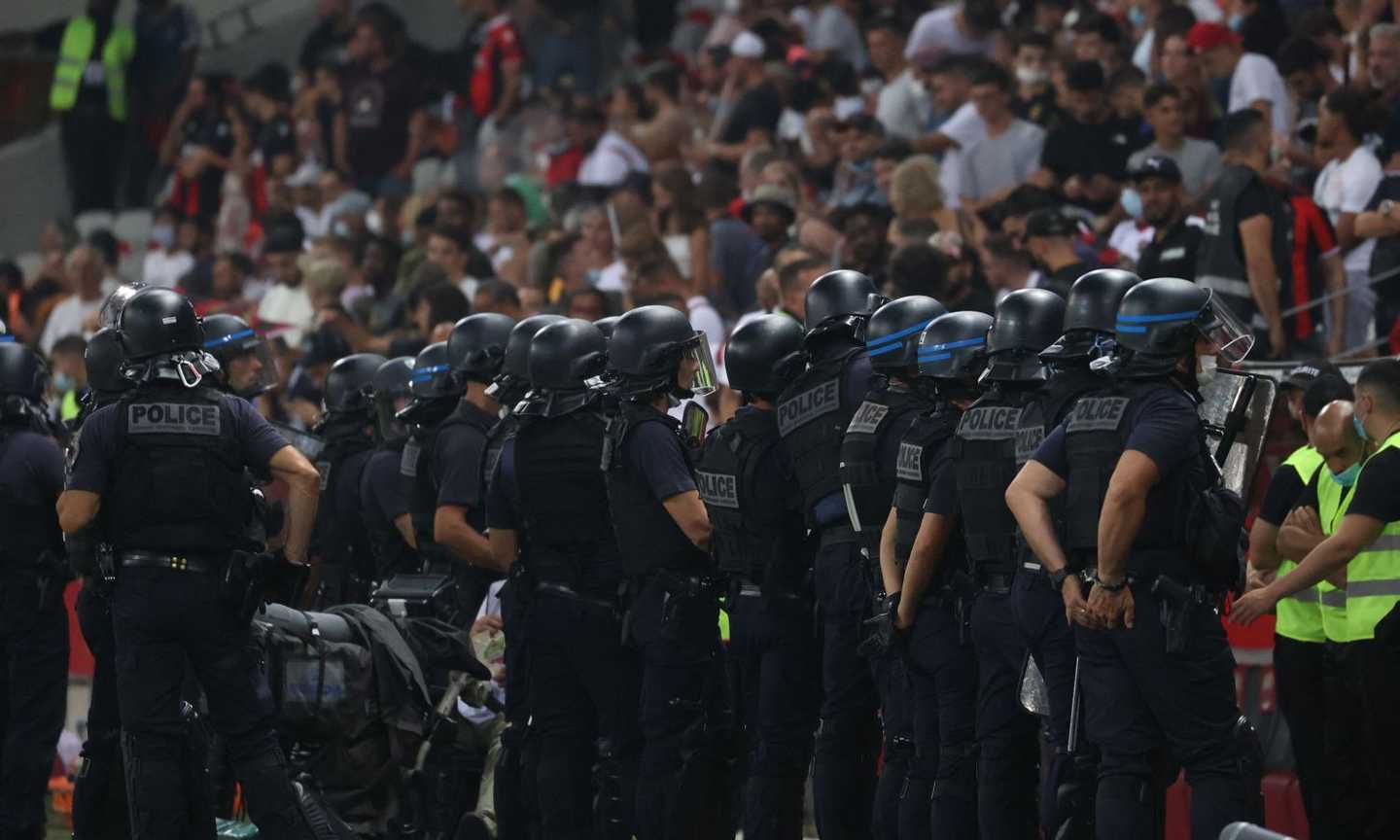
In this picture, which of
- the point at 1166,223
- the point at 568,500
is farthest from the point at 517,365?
the point at 1166,223

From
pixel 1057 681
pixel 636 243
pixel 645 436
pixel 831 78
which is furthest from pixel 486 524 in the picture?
pixel 831 78

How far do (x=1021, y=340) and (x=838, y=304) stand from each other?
1097mm

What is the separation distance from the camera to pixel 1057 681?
8180mm

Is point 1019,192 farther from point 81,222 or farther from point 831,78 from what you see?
point 81,222

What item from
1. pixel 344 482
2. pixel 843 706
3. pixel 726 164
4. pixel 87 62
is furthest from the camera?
pixel 87 62

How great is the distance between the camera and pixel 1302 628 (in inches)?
371

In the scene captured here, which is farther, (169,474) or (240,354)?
(240,354)

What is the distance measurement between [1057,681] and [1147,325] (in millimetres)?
1285

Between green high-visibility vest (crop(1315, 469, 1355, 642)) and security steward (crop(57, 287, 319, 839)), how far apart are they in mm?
4016

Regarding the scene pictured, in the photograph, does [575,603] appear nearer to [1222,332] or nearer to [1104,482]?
[1104,482]

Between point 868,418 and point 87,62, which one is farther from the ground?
point 87,62

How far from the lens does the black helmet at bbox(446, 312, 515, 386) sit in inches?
422

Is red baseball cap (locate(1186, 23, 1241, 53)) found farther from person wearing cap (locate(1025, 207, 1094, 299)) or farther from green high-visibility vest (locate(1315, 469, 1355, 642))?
green high-visibility vest (locate(1315, 469, 1355, 642))

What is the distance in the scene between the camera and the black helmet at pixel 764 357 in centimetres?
948
